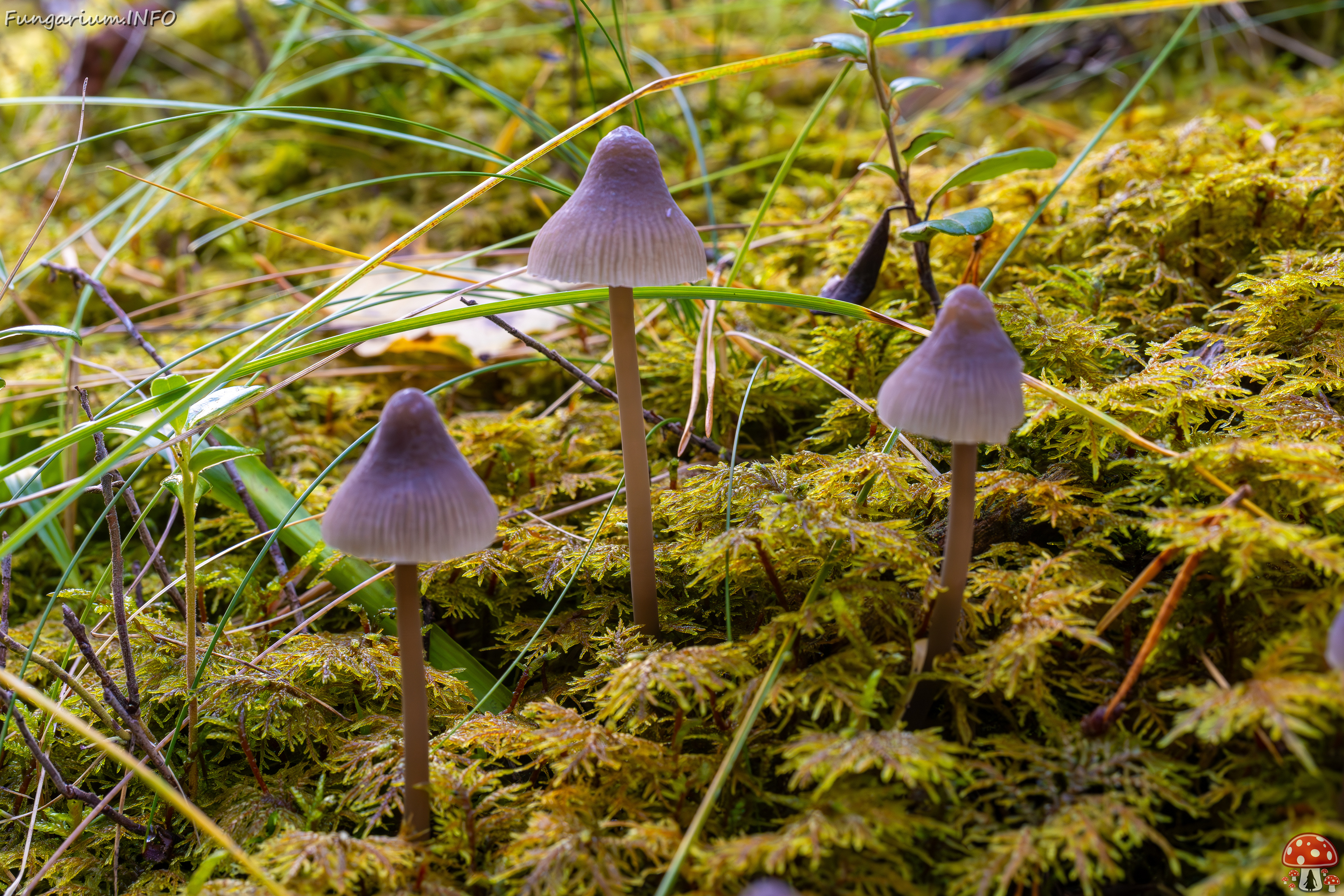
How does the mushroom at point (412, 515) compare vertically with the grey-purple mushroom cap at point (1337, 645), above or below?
above

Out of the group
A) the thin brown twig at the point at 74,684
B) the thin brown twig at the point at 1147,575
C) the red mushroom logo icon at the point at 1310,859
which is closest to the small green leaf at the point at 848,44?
the thin brown twig at the point at 1147,575

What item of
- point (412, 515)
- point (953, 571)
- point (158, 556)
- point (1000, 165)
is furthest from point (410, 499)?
point (1000, 165)

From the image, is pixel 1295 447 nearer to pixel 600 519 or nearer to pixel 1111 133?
pixel 600 519

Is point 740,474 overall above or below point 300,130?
below

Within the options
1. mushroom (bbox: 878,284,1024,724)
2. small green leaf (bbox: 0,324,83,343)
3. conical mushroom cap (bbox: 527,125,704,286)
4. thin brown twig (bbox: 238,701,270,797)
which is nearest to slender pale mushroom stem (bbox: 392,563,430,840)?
thin brown twig (bbox: 238,701,270,797)

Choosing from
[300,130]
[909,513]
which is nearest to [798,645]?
[909,513]

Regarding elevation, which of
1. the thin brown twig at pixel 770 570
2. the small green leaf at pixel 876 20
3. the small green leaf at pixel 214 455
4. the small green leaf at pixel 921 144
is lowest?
the thin brown twig at pixel 770 570

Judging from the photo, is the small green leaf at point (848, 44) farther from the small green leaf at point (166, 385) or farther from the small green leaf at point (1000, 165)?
the small green leaf at point (166, 385)
